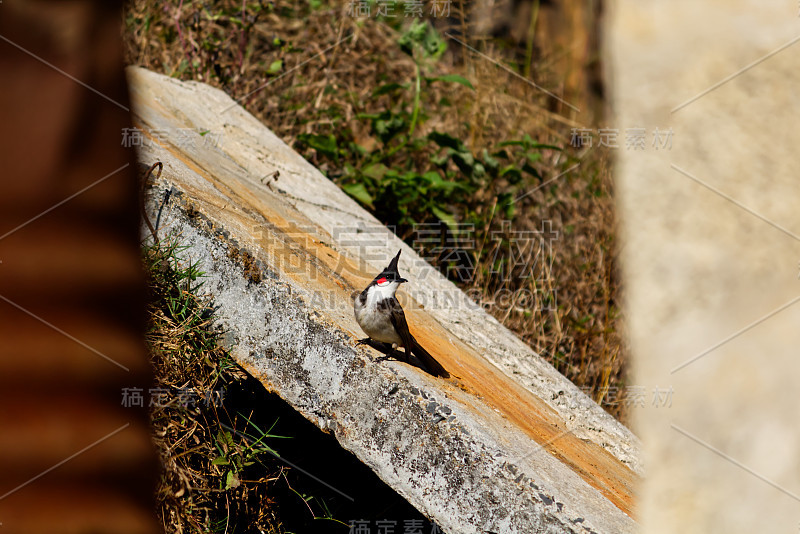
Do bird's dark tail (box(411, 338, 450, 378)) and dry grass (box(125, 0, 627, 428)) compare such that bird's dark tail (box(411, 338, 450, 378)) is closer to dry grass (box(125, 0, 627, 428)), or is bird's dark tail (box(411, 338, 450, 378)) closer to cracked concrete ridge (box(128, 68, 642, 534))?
cracked concrete ridge (box(128, 68, 642, 534))

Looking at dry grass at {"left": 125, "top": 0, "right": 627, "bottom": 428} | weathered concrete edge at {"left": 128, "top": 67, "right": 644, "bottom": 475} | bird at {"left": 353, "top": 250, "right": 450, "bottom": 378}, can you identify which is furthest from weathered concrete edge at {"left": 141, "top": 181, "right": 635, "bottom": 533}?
dry grass at {"left": 125, "top": 0, "right": 627, "bottom": 428}

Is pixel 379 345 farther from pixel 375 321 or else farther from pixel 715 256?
pixel 715 256

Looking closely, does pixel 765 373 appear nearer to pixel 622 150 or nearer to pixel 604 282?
pixel 604 282

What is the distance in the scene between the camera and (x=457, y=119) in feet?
18.2

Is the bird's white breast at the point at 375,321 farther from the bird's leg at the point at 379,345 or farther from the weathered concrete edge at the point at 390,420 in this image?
the weathered concrete edge at the point at 390,420

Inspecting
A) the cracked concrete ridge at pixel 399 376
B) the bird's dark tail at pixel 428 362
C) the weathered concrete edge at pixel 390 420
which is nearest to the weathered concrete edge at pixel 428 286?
the cracked concrete ridge at pixel 399 376

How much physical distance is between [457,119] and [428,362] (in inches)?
130

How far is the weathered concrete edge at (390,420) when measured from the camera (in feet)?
6.58

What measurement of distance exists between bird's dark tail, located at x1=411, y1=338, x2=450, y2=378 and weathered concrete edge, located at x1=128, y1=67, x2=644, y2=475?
55 centimetres

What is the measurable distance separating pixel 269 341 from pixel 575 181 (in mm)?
4007

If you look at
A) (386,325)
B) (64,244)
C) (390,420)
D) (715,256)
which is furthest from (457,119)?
(64,244)

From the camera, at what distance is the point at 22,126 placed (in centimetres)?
55

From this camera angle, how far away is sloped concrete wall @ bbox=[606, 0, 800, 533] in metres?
4.04

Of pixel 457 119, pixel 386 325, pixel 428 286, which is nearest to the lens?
pixel 386 325
